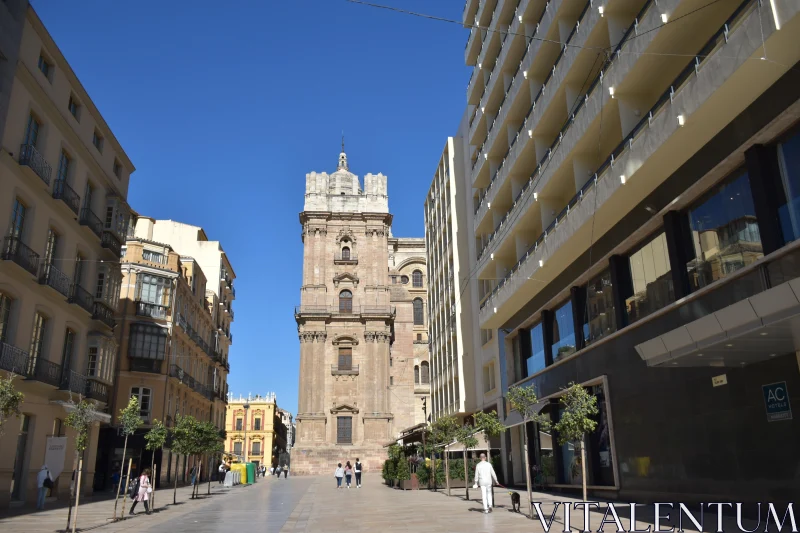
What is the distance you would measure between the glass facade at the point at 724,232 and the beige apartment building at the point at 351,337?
50.8 metres

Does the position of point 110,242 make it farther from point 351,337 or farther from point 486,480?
point 351,337

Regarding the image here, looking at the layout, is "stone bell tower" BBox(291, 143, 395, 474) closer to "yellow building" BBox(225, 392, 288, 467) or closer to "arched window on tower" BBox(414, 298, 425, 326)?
"arched window on tower" BBox(414, 298, 425, 326)

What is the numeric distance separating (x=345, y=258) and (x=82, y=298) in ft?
146

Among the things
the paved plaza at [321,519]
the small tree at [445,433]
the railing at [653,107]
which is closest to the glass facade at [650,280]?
the railing at [653,107]

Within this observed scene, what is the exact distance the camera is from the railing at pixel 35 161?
69.6 ft

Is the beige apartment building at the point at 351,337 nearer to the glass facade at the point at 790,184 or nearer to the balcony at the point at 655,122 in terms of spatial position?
the balcony at the point at 655,122

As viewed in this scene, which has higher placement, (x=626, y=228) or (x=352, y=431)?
(x=626, y=228)

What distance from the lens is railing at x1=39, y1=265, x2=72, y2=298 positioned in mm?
22797

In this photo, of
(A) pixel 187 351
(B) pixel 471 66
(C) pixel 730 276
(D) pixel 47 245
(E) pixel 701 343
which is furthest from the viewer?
(A) pixel 187 351

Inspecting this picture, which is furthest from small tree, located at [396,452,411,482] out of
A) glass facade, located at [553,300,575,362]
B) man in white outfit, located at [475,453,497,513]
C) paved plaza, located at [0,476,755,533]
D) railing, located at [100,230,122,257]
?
railing, located at [100,230,122,257]

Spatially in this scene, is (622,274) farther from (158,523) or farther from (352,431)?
(352,431)

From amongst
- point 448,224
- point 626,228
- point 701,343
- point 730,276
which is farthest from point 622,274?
point 448,224

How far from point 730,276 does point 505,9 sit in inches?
811

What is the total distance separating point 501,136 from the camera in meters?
30.6
